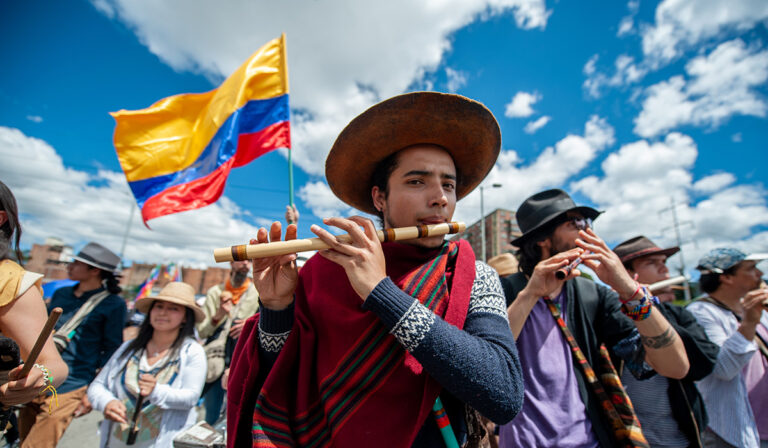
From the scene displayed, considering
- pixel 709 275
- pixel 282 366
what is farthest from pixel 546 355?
pixel 709 275

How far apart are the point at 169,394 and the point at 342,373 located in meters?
2.78

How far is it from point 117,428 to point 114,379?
0.43m

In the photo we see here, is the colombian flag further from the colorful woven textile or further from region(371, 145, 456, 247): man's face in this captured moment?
the colorful woven textile

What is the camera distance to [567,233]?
7.87 feet

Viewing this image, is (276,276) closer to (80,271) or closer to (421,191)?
(421,191)

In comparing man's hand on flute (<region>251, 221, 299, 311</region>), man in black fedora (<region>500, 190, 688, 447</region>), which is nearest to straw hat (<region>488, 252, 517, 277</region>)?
man in black fedora (<region>500, 190, 688, 447</region>)

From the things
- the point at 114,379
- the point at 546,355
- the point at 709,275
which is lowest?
the point at 114,379

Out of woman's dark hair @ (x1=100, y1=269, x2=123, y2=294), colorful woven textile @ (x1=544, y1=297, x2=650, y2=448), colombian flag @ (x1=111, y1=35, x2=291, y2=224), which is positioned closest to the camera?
colorful woven textile @ (x1=544, y1=297, x2=650, y2=448)

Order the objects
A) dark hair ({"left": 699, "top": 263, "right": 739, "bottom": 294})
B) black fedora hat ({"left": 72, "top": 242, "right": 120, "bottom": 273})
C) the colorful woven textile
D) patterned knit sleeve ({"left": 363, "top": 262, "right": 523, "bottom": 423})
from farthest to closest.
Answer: black fedora hat ({"left": 72, "top": 242, "right": 120, "bottom": 273}) → dark hair ({"left": 699, "top": 263, "right": 739, "bottom": 294}) → the colorful woven textile → patterned knit sleeve ({"left": 363, "top": 262, "right": 523, "bottom": 423})

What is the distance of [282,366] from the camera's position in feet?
4.27

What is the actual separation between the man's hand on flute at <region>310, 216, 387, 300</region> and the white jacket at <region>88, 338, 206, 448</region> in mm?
2919

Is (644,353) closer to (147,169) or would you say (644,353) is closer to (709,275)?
(709,275)

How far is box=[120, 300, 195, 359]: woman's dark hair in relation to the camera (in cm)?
341

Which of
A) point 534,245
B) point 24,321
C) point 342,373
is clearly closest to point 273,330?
point 342,373
